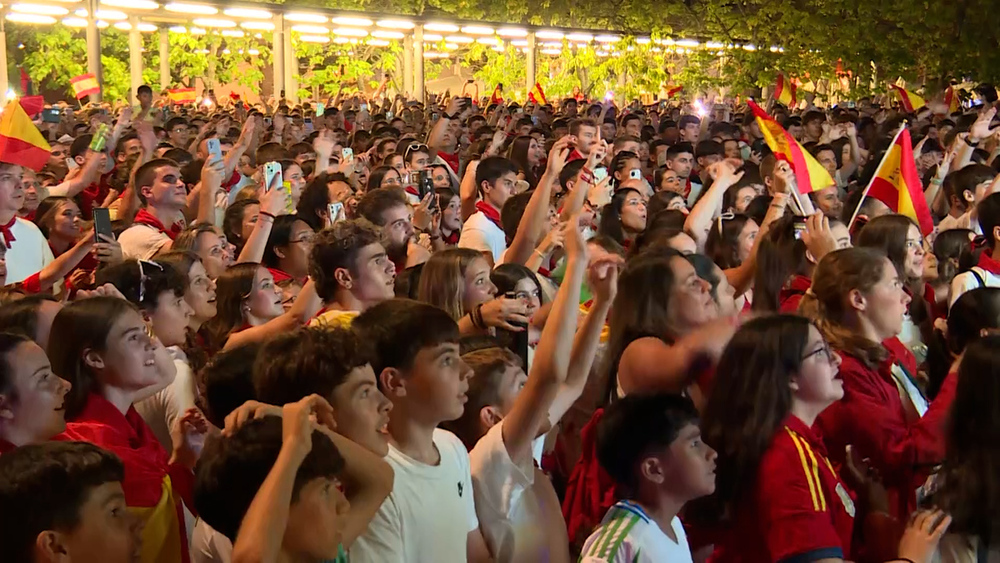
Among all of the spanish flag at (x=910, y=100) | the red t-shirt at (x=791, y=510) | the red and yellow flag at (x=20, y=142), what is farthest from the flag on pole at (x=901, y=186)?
the spanish flag at (x=910, y=100)

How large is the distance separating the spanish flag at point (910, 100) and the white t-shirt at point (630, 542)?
16.0 m

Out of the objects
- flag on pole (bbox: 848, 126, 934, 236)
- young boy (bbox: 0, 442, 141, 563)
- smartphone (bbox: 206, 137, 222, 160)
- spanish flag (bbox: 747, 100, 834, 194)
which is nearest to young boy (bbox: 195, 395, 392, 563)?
young boy (bbox: 0, 442, 141, 563)

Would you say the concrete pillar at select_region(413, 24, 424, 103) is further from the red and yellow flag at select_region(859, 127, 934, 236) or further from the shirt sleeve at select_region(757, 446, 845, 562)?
the shirt sleeve at select_region(757, 446, 845, 562)

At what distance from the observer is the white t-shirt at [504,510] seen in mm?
3562

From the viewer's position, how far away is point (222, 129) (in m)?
14.0

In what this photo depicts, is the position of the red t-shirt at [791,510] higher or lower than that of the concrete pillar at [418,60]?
lower

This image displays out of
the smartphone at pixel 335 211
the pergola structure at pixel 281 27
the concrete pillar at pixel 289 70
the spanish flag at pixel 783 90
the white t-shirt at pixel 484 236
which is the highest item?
the pergola structure at pixel 281 27

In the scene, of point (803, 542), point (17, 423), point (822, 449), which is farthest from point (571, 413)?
point (17, 423)

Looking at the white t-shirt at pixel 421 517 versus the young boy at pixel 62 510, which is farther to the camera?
the white t-shirt at pixel 421 517

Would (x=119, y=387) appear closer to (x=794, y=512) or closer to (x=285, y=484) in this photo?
(x=285, y=484)

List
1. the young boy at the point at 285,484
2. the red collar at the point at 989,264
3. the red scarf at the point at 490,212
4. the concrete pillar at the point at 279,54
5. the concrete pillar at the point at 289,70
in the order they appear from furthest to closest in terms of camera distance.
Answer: the concrete pillar at the point at 289,70 → the concrete pillar at the point at 279,54 → the red scarf at the point at 490,212 → the red collar at the point at 989,264 → the young boy at the point at 285,484

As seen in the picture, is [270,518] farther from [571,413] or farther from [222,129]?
[222,129]

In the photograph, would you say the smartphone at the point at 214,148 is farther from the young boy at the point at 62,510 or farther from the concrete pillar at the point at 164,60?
the concrete pillar at the point at 164,60

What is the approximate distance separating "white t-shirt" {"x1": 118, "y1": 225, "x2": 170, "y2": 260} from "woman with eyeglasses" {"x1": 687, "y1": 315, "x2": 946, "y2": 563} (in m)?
4.26
